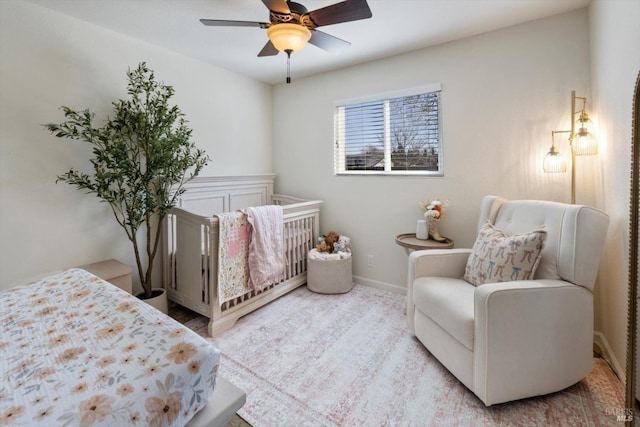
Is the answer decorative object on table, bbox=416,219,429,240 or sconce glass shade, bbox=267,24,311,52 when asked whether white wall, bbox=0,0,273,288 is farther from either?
decorative object on table, bbox=416,219,429,240

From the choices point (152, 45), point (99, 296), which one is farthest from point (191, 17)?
point (99, 296)

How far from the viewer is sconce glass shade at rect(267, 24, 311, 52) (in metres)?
1.71

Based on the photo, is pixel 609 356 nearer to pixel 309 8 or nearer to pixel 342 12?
pixel 342 12

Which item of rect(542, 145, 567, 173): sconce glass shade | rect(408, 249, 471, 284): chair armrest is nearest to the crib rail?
rect(408, 249, 471, 284): chair armrest

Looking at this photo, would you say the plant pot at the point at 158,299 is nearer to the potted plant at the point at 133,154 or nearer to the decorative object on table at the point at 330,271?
the potted plant at the point at 133,154

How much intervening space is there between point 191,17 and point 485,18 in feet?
7.40

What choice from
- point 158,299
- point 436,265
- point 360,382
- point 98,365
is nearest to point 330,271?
point 436,265

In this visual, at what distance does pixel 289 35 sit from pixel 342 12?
0.33 meters

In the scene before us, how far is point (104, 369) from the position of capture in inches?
31.2

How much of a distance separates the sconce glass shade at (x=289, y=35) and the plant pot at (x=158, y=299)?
2138 millimetres

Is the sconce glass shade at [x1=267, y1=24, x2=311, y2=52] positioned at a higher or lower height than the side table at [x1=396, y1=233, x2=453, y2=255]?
higher

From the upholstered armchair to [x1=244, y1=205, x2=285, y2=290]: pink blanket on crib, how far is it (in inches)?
53.9

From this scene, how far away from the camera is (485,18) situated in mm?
2264

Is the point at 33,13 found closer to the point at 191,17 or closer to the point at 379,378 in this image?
the point at 191,17
